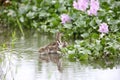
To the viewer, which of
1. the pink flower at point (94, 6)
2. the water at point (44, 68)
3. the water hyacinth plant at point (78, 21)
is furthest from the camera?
the pink flower at point (94, 6)

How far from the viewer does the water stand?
725 centimetres

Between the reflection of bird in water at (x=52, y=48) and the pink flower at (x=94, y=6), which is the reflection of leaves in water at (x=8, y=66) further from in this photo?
the pink flower at (x=94, y=6)

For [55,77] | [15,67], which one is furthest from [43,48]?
[55,77]

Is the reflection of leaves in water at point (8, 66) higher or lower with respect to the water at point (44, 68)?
higher

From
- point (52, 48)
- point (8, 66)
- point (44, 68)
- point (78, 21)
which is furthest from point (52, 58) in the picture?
point (78, 21)

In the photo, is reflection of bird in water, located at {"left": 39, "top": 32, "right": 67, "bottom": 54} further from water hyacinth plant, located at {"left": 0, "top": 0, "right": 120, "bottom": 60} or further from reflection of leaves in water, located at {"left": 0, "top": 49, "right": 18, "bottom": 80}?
reflection of leaves in water, located at {"left": 0, "top": 49, "right": 18, "bottom": 80}

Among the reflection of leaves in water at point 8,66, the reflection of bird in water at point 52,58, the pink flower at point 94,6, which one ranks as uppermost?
the pink flower at point 94,6

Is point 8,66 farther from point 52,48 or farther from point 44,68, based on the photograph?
point 52,48

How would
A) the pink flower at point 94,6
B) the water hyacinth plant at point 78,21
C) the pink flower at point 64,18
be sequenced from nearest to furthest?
the water hyacinth plant at point 78,21 → the pink flower at point 94,6 → the pink flower at point 64,18

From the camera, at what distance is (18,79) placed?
7.21 metres

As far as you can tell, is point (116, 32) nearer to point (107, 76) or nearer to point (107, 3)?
point (107, 3)

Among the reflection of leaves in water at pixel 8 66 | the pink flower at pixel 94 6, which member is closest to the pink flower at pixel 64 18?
the pink flower at pixel 94 6

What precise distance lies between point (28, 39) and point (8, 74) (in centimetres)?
293

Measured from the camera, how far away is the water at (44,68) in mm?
7246
